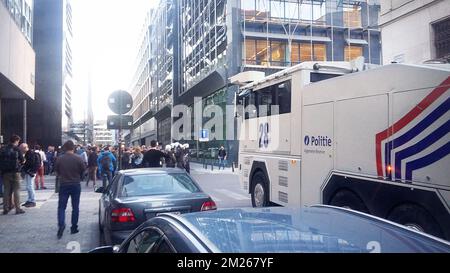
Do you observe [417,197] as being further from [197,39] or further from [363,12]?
[197,39]

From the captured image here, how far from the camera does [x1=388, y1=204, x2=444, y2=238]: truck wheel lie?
4969 millimetres

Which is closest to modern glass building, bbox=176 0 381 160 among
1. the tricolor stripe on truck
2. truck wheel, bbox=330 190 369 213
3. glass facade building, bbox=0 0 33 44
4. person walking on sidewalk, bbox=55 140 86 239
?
glass facade building, bbox=0 0 33 44

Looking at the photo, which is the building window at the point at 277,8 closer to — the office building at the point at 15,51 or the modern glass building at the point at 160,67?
the office building at the point at 15,51

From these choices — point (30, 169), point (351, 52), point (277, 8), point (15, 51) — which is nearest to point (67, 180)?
point (30, 169)

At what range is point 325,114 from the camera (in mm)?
7227

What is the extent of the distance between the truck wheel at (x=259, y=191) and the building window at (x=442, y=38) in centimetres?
710

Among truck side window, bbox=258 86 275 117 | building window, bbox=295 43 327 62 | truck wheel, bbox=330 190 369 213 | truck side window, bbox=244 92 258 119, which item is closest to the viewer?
truck wheel, bbox=330 190 369 213

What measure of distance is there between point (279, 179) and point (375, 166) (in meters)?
3.28

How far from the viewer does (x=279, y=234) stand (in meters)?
2.51

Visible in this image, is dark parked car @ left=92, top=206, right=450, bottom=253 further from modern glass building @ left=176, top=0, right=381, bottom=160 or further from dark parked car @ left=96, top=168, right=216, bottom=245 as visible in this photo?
modern glass building @ left=176, top=0, right=381, bottom=160

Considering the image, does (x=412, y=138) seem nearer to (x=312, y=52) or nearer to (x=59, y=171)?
(x=59, y=171)

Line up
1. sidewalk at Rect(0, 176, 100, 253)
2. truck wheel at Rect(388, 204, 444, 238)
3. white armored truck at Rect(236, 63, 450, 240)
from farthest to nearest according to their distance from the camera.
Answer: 1. sidewalk at Rect(0, 176, 100, 253)
2. white armored truck at Rect(236, 63, 450, 240)
3. truck wheel at Rect(388, 204, 444, 238)

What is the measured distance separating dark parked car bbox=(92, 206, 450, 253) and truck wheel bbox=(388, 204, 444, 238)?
2.37 m
